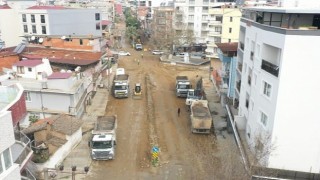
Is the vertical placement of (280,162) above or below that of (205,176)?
above

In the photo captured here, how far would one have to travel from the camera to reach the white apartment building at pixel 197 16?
8150 centimetres

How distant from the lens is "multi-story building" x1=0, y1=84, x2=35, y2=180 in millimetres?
13688

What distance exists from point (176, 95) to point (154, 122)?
10.5 m

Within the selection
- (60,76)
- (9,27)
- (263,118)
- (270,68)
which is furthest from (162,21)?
(270,68)

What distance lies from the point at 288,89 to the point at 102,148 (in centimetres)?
1614

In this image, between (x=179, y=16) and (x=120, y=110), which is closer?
(x=120, y=110)

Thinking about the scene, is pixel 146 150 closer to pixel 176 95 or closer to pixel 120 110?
pixel 120 110

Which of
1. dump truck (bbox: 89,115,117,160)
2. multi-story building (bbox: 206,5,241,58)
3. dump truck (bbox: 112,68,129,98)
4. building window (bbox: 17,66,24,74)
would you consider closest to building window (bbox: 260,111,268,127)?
dump truck (bbox: 89,115,117,160)

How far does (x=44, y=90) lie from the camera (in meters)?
32.7

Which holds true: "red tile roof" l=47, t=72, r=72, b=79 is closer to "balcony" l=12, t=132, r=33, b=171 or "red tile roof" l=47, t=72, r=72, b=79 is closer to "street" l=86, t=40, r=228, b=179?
"street" l=86, t=40, r=228, b=179

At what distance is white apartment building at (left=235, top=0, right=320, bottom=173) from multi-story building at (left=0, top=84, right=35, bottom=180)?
16103 millimetres

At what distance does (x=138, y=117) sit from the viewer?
Answer: 39.8 meters

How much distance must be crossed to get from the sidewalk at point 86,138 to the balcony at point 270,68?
16696mm

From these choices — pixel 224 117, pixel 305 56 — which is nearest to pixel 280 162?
pixel 305 56
